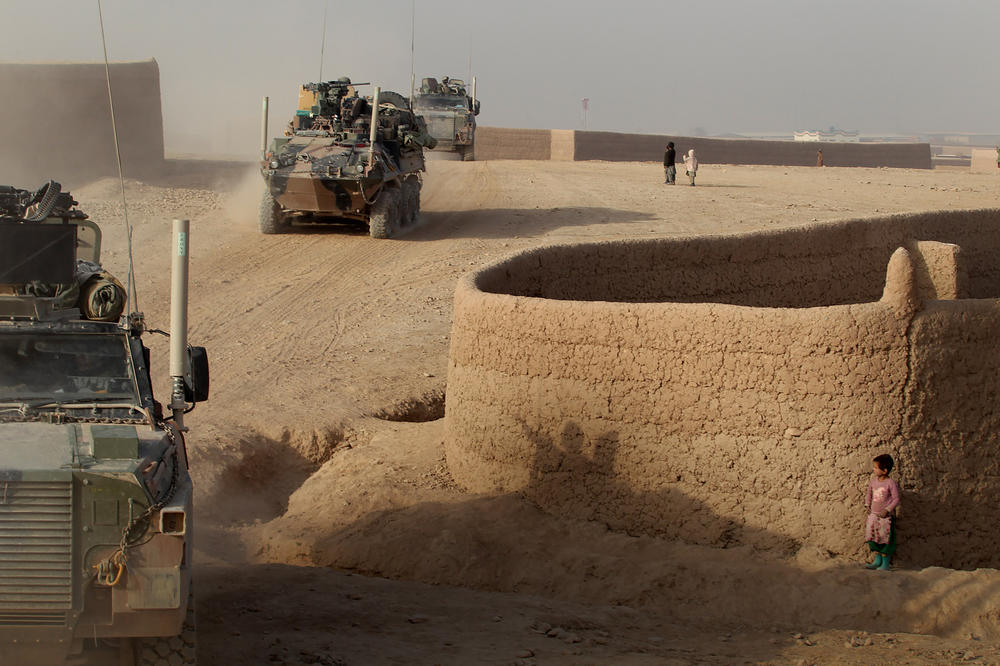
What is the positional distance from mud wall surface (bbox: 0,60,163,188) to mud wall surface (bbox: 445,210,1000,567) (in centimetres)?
1995

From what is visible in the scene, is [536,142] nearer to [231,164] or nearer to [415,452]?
[231,164]

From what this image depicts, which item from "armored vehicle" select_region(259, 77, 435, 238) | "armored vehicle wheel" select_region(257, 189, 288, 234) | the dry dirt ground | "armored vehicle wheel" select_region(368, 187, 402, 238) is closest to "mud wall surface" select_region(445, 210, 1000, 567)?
the dry dirt ground

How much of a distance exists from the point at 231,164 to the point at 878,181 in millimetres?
17464

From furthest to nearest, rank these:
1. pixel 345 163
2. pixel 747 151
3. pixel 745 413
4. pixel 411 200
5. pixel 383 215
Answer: pixel 747 151, pixel 411 200, pixel 383 215, pixel 345 163, pixel 745 413

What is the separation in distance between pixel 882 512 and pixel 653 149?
3379 cm

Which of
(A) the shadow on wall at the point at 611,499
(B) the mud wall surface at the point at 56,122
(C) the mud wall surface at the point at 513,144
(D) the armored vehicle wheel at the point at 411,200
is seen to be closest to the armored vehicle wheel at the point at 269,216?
(D) the armored vehicle wheel at the point at 411,200

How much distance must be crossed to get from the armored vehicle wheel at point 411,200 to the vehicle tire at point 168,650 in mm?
15918

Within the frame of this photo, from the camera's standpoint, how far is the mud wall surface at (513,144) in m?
39.7

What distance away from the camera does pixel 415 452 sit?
375 inches

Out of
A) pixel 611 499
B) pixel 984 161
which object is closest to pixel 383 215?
pixel 611 499

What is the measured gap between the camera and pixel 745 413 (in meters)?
7.14

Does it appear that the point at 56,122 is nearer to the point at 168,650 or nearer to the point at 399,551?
the point at 399,551

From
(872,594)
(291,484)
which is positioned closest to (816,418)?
(872,594)

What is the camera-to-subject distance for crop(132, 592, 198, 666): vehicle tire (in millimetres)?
4691
